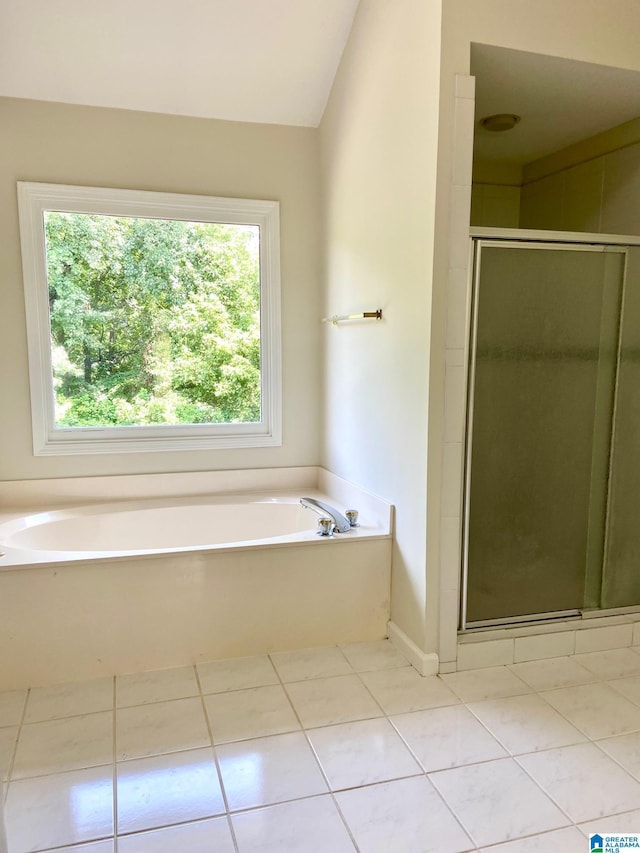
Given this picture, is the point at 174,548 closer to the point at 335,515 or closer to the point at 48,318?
the point at 335,515

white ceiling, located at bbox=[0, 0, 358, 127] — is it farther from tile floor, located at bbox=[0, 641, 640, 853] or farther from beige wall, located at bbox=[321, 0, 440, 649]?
tile floor, located at bbox=[0, 641, 640, 853]

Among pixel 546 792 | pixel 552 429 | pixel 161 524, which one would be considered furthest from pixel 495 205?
pixel 546 792

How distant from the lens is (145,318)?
3.09 meters

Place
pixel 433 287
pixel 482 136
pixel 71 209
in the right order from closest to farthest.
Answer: pixel 433 287 < pixel 482 136 < pixel 71 209

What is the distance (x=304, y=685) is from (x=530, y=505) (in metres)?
1.09

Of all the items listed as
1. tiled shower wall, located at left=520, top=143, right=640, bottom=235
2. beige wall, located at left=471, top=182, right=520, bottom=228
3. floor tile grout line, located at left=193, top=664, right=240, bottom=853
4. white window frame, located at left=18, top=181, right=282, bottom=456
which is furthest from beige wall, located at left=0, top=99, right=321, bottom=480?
floor tile grout line, located at left=193, top=664, right=240, bottom=853

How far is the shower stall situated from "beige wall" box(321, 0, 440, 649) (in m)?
0.20

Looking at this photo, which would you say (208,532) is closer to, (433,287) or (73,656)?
(73,656)

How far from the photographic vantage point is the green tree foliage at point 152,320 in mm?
2977

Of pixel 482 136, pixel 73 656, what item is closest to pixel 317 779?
pixel 73 656

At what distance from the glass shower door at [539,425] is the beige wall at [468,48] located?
15 cm

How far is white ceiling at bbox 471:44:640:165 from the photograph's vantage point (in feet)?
6.81

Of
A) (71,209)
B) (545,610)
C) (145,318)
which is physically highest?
(71,209)

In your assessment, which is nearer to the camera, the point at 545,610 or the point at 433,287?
the point at 433,287
